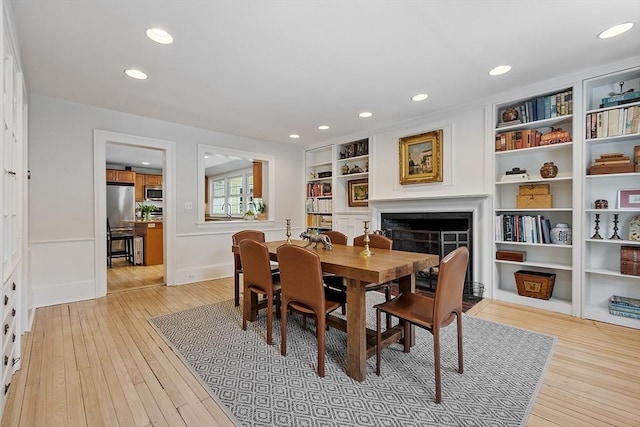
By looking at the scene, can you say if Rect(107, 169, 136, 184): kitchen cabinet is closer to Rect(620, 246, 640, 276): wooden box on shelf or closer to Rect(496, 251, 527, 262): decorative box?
Rect(496, 251, 527, 262): decorative box

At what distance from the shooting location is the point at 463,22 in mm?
2059

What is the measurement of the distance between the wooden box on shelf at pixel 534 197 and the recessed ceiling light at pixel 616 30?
1.47 m

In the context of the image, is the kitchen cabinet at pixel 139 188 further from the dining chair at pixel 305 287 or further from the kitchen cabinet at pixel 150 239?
the dining chair at pixel 305 287

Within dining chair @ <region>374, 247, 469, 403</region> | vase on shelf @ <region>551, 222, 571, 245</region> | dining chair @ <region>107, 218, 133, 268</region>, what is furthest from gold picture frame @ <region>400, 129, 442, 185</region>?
dining chair @ <region>107, 218, 133, 268</region>

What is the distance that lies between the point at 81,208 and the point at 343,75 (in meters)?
3.47

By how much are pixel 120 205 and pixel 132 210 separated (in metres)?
0.28

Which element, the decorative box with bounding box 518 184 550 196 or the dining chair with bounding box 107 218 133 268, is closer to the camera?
the decorative box with bounding box 518 184 550 196

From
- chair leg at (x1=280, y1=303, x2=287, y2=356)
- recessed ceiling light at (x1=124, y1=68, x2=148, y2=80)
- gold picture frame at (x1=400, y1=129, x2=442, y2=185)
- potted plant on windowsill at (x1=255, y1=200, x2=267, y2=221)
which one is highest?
recessed ceiling light at (x1=124, y1=68, x2=148, y2=80)

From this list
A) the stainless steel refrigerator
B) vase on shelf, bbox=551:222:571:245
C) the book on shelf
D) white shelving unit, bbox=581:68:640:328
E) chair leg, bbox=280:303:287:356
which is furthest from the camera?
the stainless steel refrigerator

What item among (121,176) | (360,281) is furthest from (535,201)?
(121,176)

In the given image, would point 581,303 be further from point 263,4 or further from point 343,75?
point 263,4

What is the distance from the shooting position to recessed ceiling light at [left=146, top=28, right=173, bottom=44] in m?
2.12

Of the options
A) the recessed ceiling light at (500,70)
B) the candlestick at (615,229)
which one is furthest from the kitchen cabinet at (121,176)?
the candlestick at (615,229)

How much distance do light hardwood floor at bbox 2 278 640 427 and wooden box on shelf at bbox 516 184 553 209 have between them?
1144 mm
